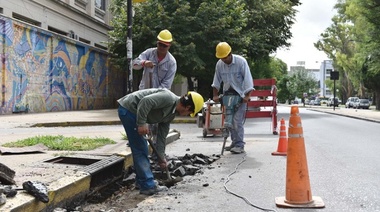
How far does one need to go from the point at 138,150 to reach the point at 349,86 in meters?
74.6

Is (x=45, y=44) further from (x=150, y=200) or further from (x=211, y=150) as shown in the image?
(x=150, y=200)

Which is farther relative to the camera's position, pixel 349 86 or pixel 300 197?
pixel 349 86

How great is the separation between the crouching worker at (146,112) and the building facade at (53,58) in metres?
13.7

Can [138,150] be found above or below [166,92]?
below

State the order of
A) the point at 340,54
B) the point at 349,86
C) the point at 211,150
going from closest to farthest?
the point at 211,150 → the point at 340,54 → the point at 349,86

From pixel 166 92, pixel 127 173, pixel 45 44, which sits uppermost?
pixel 45 44

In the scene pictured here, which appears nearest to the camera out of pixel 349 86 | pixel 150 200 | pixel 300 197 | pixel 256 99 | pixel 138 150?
pixel 300 197

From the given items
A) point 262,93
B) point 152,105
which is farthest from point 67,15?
point 152,105

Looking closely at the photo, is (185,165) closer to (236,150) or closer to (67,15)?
(236,150)

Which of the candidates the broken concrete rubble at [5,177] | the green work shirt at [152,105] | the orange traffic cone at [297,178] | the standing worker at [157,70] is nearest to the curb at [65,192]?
the broken concrete rubble at [5,177]

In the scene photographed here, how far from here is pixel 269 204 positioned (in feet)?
13.5

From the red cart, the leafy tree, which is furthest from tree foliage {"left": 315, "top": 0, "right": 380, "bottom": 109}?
the red cart

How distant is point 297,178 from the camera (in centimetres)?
401

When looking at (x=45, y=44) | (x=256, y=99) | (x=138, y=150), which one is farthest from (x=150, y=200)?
(x=45, y=44)
